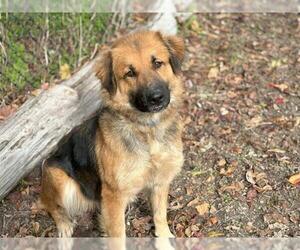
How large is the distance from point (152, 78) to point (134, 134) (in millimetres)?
564

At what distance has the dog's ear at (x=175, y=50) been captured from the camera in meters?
4.82

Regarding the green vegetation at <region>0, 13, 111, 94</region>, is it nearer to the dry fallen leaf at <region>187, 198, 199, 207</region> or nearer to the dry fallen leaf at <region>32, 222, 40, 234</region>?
the dry fallen leaf at <region>32, 222, 40, 234</region>

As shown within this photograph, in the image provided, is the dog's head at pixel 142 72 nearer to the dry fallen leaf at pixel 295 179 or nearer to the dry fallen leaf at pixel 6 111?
the dry fallen leaf at pixel 295 179

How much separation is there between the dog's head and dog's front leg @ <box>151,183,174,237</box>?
0.83 m

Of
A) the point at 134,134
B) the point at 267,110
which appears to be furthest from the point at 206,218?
the point at 267,110

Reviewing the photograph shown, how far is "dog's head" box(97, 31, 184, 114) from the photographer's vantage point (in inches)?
178

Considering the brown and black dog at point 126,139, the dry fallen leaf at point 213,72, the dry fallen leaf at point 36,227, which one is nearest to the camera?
the brown and black dog at point 126,139

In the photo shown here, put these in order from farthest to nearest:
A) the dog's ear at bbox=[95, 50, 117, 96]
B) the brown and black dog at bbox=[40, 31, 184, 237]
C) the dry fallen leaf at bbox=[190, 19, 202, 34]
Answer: the dry fallen leaf at bbox=[190, 19, 202, 34] → the dog's ear at bbox=[95, 50, 117, 96] → the brown and black dog at bbox=[40, 31, 184, 237]

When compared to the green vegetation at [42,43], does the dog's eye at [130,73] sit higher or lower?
higher

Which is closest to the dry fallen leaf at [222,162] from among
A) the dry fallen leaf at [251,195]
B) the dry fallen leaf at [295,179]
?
the dry fallen leaf at [251,195]

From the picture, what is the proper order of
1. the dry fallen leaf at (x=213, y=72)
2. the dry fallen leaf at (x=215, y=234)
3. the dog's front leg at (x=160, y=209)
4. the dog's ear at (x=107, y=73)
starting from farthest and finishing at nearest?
1. the dry fallen leaf at (x=213, y=72)
2. the dry fallen leaf at (x=215, y=234)
3. the dog's front leg at (x=160, y=209)
4. the dog's ear at (x=107, y=73)

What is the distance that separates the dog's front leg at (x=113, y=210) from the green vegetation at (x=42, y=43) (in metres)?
3.04

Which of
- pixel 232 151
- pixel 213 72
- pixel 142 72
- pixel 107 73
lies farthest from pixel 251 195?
pixel 213 72

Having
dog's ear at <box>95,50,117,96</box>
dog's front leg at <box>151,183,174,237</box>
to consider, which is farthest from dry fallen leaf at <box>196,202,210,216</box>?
dog's ear at <box>95,50,117,96</box>
